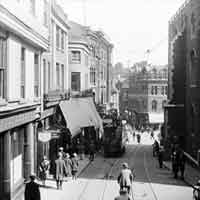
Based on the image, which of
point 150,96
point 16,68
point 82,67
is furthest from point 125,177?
point 150,96

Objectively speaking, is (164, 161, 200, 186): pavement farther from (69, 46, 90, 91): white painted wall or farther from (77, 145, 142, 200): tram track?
(69, 46, 90, 91): white painted wall

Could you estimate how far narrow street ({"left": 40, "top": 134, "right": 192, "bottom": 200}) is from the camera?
22734mm

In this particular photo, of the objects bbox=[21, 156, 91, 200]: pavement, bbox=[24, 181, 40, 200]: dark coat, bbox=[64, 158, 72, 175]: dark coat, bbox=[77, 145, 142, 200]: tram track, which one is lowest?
bbox=[77, 145, 142, 200]: tram track

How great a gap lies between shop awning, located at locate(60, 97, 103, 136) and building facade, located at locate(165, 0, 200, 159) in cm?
680

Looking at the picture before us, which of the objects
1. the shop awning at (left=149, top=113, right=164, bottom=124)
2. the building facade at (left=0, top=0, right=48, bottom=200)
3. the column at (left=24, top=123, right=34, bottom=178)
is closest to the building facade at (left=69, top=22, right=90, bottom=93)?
the building facade at (left=0, top=0, right=48, bottom=200)

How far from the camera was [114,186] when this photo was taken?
1012 inches

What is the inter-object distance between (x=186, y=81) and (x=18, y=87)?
22.2 meters

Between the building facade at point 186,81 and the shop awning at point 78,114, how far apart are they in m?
6.80

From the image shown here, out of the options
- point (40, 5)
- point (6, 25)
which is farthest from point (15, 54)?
point (40, 5)

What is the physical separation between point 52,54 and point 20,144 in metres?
13.6

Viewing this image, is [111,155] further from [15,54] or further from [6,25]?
[6,25]

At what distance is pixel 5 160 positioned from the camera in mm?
19406

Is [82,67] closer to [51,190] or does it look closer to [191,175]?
[191,175]

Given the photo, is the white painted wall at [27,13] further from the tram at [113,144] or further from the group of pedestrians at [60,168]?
the tram at [113,144]
